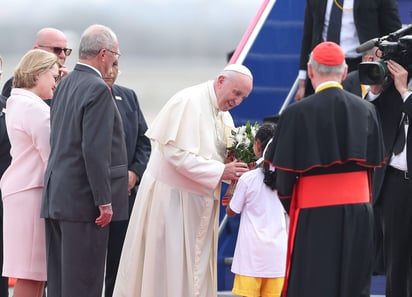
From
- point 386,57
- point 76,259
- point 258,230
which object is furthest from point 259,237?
point 386,57

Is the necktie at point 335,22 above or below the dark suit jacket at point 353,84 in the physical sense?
above

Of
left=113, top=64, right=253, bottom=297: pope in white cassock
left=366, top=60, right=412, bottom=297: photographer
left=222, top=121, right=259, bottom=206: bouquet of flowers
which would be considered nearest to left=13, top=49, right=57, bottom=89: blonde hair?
left=113, top=64, right=253, bottom=297: pope in white cassock

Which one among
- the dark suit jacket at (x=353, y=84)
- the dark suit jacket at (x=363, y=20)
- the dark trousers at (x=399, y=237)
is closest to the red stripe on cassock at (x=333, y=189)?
the dark trousers at (x=399, y=237)

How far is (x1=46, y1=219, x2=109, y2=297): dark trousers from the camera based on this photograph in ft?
22.6

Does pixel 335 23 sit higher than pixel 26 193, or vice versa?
pixel 335 23

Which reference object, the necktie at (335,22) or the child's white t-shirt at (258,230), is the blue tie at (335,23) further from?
the child's white t-shirt at (258,230)

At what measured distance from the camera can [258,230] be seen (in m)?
7.81

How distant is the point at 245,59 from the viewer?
8.93 meters

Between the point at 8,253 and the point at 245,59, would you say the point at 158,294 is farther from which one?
the point at 245,59

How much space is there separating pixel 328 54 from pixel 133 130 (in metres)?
2.43

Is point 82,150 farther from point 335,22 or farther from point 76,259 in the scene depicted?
point 335,22

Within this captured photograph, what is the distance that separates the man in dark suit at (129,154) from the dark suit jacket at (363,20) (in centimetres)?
136

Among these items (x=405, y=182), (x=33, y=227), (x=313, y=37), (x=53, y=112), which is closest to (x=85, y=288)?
(x=33, y=227)

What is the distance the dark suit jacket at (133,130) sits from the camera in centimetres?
830
